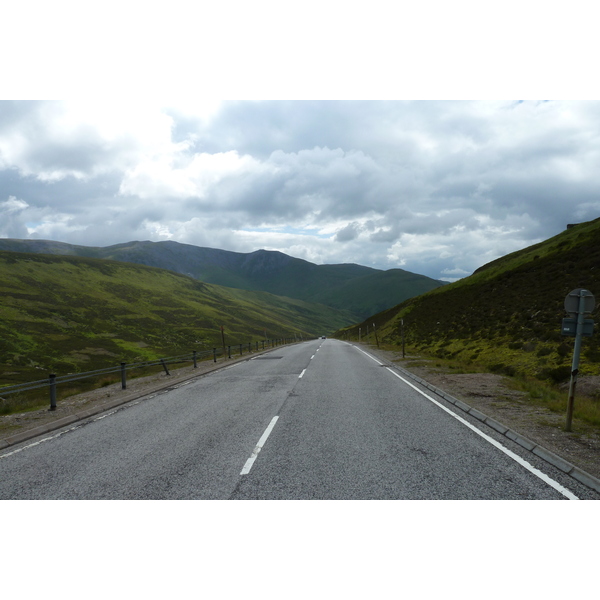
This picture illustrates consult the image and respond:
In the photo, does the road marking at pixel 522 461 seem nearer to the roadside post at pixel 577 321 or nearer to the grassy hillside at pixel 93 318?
the roadside post at pixel 577 321

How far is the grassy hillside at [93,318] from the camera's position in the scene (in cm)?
5816

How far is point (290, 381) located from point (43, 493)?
1079 cm

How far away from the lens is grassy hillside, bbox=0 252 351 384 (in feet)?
191

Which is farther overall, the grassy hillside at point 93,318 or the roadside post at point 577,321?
the grassy hillside at point 93,318

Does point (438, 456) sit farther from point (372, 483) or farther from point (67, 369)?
point (67, 369)

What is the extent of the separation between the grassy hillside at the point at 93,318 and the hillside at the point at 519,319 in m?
37.3

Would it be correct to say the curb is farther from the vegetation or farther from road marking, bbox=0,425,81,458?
road marking, bbox=0,425,81,458

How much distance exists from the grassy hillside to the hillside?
122 ft

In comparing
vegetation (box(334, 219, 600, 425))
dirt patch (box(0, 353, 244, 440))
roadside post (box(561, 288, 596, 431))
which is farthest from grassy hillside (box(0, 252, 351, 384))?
roadside post (box(561, 288, 596, 431))

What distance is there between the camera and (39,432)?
8438 millimetres

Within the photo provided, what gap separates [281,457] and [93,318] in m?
88.0

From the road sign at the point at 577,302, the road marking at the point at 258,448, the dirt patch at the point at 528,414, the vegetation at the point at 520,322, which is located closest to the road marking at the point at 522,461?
the dirt patch at the point at 528,414

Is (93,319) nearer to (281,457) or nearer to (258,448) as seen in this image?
(258,448)

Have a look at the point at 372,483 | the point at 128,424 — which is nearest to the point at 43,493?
the point at 128,424
